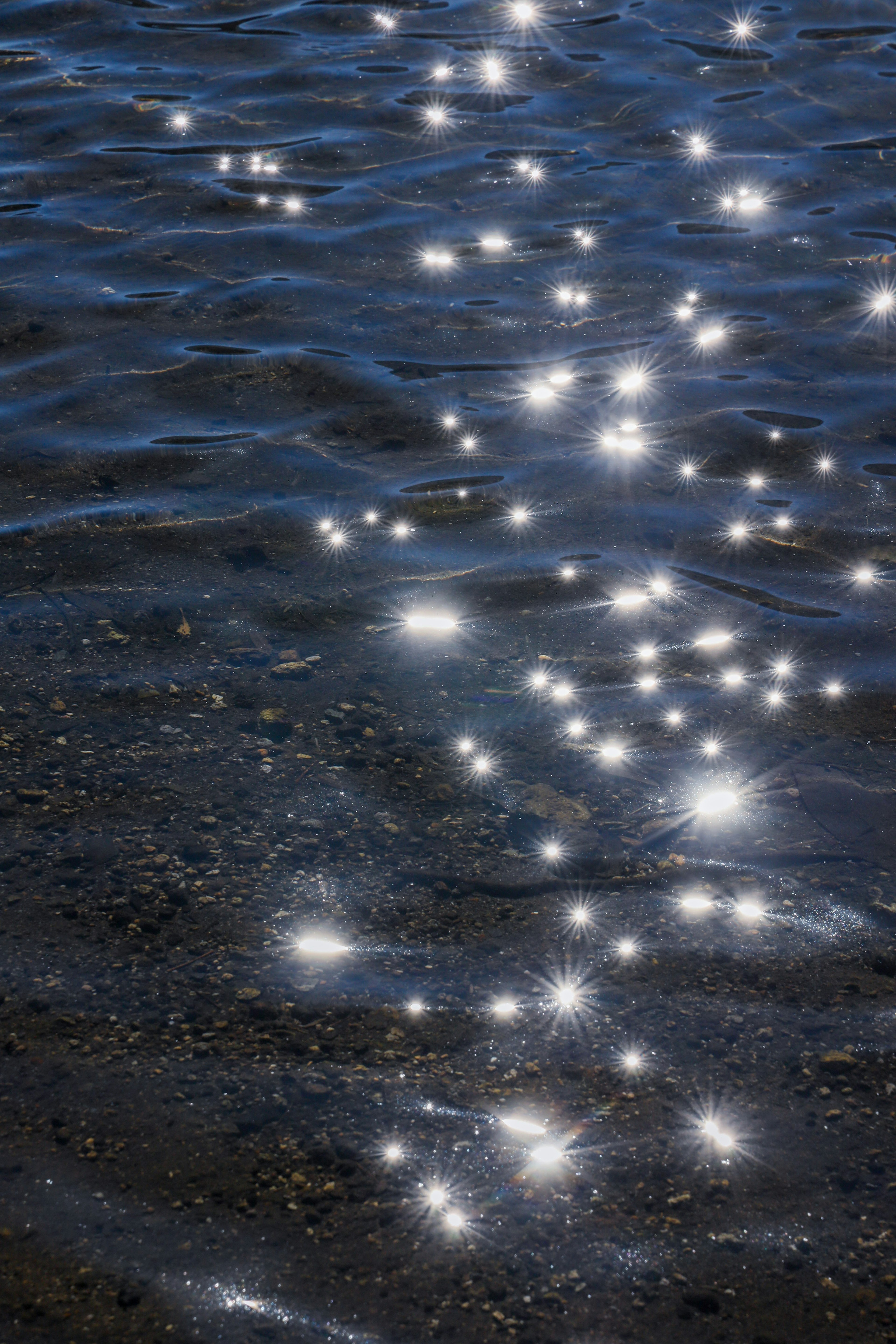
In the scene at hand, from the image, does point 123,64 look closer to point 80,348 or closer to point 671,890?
point 80,348

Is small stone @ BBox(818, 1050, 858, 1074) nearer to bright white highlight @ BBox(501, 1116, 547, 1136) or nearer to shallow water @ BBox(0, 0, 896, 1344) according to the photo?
shallow water @ BBox(0, 0, 896, 1344)

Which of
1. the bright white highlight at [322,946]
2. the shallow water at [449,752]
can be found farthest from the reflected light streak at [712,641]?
the bright white highlight at [322,946]

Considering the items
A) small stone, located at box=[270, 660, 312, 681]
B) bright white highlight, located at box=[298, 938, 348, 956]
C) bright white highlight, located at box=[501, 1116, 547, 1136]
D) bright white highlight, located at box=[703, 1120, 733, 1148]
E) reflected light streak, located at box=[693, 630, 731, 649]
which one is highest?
small stone, located at box=[270, 660, 312, 681]

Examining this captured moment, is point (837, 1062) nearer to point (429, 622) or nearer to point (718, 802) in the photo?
point (718, 802)

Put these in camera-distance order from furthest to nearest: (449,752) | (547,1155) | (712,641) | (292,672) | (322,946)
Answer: (712,641) → (292,672) → (449,752) → (322,946) → (547,1155)

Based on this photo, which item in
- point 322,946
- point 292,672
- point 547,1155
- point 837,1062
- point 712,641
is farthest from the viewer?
point 712,641

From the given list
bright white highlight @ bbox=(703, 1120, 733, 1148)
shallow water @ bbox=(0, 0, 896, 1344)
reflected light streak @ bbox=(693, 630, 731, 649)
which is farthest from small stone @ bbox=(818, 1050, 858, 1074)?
reflected light streak @ bbox=(693, 630, 731, 649)

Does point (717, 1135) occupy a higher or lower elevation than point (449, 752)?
lower

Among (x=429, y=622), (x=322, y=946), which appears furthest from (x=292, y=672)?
(x=322, y=946)
